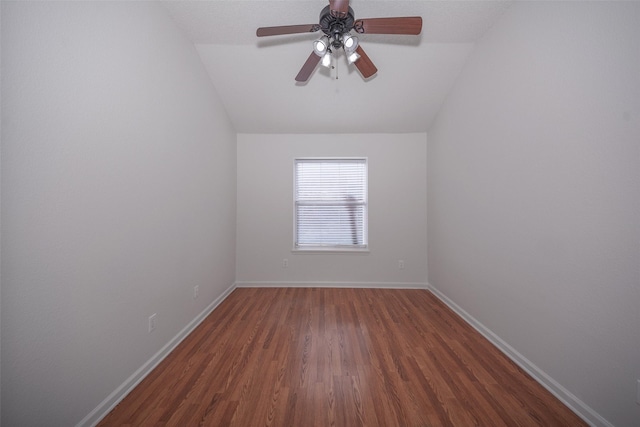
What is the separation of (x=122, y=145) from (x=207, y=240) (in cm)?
145

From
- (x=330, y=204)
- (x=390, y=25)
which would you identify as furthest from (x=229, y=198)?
(x=390, y=25)

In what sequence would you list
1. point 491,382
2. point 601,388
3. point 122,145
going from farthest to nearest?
1. point 491,382
2. point 122,145
3. point 601,388

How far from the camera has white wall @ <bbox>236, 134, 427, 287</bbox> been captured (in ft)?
12.2

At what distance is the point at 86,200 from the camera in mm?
1281

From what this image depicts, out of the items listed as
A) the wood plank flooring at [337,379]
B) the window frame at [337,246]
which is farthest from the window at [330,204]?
the wood plank flooring at [337,379]

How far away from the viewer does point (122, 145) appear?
1.53 m

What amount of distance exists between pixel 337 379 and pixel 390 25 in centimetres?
256

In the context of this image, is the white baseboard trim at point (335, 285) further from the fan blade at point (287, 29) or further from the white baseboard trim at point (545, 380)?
the fan blade at point (287, 29)

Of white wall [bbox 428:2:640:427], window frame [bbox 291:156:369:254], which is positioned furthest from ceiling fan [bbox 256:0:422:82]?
window frame [bbox 291:156:369:254]

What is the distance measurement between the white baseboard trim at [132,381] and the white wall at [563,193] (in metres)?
2.81

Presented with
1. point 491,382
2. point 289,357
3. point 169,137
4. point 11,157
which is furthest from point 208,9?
point 491,382

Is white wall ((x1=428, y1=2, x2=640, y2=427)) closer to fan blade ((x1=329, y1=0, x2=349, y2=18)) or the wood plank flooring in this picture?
the wood plank flooring

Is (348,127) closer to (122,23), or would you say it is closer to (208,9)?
(208,9)

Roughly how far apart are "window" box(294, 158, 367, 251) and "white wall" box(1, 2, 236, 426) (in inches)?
75.6
